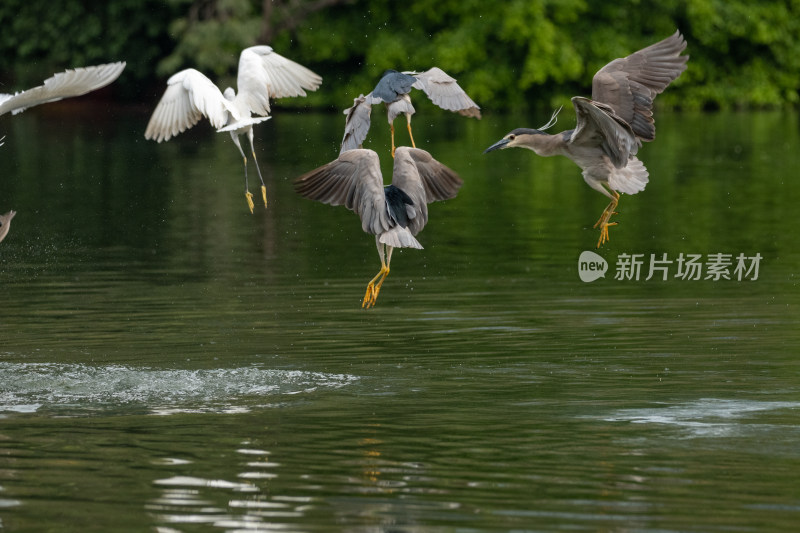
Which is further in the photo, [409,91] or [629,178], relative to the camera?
[409,91]

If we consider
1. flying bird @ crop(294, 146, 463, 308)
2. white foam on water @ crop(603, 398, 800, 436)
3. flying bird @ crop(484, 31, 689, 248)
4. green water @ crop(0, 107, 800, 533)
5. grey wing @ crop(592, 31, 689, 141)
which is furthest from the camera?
grey wing @ crop(592, 31, 689, 141)

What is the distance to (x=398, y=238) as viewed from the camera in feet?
34.1

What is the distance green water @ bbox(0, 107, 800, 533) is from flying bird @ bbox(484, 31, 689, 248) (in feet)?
4.79

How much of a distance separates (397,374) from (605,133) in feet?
7.58

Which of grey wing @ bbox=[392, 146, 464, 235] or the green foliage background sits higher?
the green foliage background

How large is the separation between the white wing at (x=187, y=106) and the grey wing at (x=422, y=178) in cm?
200

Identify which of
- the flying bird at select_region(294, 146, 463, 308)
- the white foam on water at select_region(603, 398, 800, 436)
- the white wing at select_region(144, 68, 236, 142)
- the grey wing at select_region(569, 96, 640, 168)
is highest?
the white wing at select_region(144, 68, 236, 142)

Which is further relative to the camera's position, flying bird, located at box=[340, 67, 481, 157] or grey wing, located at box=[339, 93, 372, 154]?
flying bird, located at box=[340, 67, 481, 157]

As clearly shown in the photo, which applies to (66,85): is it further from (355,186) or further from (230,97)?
(230,97)

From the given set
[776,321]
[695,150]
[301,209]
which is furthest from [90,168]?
[776,321]

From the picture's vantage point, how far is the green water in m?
8.12

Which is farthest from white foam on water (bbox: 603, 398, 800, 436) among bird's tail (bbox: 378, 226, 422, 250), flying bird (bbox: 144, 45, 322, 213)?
flying bird (bbox: 144, 45, 322, 213)

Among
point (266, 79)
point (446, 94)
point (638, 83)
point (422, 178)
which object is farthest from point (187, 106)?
point (638, 83)

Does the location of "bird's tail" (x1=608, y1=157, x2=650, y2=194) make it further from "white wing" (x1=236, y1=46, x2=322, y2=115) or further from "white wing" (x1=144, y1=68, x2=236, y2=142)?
"white wing" (x1=144, y1=68, x2=236, y2=142)
